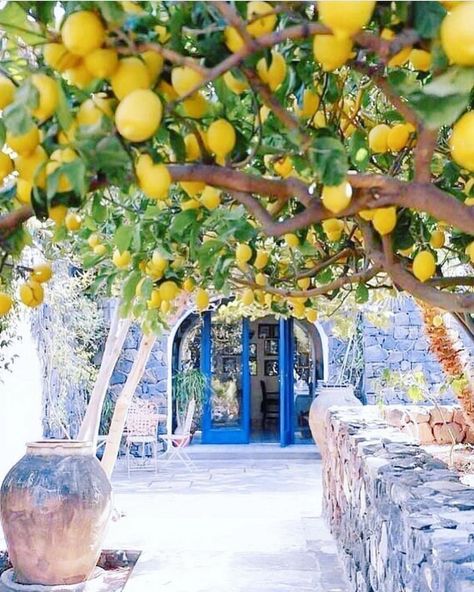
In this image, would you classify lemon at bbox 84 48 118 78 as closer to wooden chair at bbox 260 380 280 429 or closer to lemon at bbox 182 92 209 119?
lemon at bbox 182 92 209 119

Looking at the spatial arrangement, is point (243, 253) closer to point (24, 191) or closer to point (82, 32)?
point (24, 191)

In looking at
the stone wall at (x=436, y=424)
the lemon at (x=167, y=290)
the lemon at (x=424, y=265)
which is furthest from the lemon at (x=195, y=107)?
the stone wall at (x=436, y=424)

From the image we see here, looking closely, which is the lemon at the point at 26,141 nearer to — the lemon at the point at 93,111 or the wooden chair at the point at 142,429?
the lemon at the point at 93,111

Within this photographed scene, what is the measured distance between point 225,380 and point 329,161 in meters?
9.71

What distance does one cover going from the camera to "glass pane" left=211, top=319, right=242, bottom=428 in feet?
34.3

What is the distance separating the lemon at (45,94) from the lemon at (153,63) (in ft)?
0.34

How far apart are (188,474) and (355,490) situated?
174 inches

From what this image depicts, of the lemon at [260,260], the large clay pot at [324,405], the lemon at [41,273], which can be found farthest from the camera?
the large clay pot at [324,405]

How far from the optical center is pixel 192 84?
0.89 meters

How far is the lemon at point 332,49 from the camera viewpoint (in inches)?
30.7

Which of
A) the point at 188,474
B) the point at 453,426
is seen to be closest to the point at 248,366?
the point at 188,474

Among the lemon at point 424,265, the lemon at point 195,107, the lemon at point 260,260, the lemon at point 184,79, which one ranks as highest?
the lemon at point 260,260

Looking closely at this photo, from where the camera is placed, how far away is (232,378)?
34.6ft

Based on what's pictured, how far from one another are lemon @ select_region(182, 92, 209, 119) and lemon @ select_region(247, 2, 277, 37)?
0.49 feet
